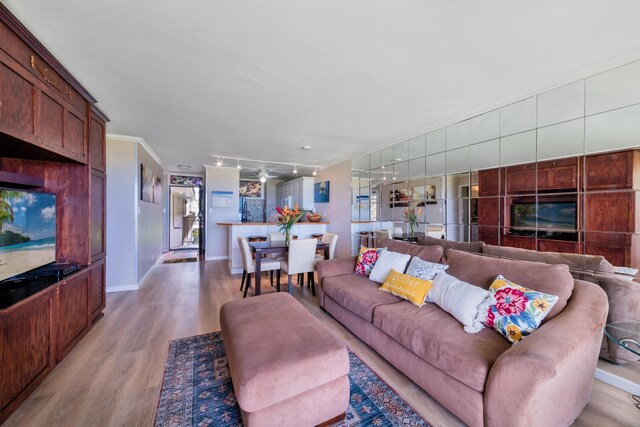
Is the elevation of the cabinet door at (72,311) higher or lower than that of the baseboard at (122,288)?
higher

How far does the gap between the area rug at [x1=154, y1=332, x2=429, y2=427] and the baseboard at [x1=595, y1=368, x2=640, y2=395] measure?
1.51 metres

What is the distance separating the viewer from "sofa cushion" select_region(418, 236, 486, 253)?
276 centimetres

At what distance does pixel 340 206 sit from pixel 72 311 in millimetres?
4290

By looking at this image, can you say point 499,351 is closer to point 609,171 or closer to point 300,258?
point 609,171

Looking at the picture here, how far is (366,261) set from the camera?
303 centimetres

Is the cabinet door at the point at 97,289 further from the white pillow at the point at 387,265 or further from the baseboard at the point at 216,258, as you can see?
the baseboard at the point at 216,258

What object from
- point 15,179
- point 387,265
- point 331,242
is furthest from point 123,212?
point 387,265

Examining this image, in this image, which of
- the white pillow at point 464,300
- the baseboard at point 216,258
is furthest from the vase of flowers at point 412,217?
the baseboard at point 216,258

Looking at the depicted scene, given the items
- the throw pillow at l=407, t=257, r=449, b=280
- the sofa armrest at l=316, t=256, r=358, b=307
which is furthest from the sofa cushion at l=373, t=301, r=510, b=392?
the sofa armrest at l=316, t=256, r=358, b=307

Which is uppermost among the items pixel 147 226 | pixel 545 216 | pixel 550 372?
pixel 545 216

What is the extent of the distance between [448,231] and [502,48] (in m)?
1.96

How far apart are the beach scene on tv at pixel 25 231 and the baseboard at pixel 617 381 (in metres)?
4.27

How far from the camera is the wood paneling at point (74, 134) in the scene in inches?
83.9

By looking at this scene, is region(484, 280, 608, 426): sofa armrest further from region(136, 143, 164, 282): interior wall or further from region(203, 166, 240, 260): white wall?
region(203, 166, 240, 260): white wall
